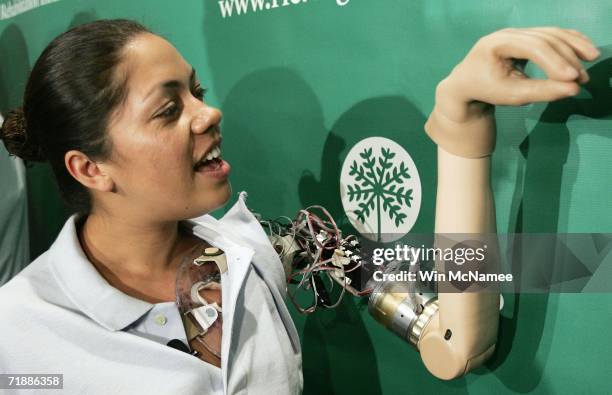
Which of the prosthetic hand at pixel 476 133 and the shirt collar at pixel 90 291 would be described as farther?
the shirt collar at pixel 90 291

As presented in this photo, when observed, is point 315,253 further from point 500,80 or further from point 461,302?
point 500,80

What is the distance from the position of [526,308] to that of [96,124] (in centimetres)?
84

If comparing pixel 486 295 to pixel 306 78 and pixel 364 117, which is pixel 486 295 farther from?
pixel 306 78

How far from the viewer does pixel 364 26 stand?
116 centimetres

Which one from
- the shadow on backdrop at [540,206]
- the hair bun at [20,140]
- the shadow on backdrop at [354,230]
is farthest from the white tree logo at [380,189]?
the hair bun at [20,140]

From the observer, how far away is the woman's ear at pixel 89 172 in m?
0.93

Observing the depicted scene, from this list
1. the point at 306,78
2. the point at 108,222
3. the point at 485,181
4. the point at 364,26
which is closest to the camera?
the point at 485,181

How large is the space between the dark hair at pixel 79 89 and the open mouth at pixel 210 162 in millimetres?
150

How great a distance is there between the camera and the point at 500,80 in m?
0.73

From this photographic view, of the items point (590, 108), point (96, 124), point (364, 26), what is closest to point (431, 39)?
point (364, 26)

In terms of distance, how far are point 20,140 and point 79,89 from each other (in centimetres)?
24
